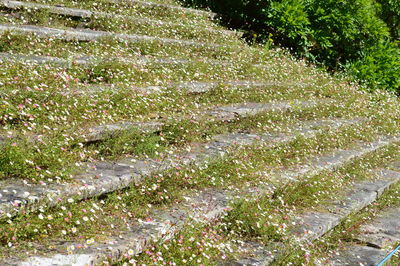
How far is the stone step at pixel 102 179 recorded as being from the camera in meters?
3.43

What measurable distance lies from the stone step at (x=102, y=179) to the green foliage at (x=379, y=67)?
24.8 ft

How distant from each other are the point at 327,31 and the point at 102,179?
955 centimetres

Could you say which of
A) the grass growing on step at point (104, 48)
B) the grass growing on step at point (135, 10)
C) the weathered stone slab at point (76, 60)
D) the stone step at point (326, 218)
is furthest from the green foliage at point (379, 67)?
the weathered stone slab at point (76, 60)

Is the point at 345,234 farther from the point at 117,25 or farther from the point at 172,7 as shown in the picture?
the point at 172,7

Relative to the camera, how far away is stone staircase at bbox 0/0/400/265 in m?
3.64

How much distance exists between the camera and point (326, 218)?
5.21 meters

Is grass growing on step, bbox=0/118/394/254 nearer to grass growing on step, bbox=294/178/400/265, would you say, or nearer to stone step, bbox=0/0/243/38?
grass growing on step, bbox=294/178/400/265

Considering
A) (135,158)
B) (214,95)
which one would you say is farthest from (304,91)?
(135,158)

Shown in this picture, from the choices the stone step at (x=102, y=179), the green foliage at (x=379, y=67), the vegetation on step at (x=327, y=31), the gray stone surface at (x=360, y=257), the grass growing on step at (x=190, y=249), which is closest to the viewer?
the stone step at (x=102, y=179)

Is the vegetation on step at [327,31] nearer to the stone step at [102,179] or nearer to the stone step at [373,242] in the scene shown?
the stone step at [373,242]

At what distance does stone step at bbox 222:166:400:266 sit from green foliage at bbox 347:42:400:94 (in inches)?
223

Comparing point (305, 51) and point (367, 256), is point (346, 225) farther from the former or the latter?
point (305, 51)

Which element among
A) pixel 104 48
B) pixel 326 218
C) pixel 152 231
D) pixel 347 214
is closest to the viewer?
pixel 152 231

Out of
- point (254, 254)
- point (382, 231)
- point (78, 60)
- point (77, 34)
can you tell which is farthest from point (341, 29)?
point (254, 254)
